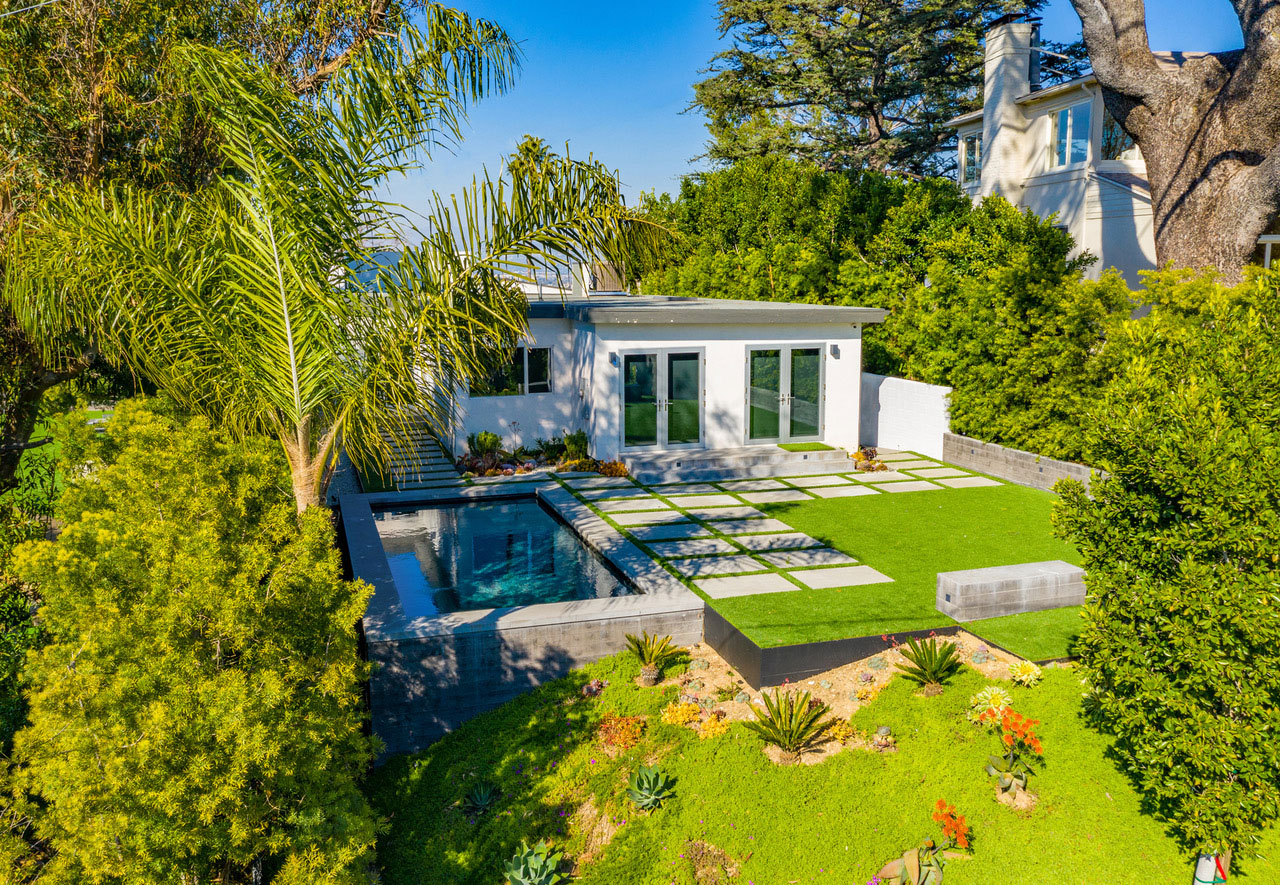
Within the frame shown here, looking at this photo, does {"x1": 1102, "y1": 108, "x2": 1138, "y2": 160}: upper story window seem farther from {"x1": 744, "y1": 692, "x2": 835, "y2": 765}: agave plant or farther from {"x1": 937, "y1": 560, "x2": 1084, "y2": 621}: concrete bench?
{"x1": 744, "y1": 692, "x2": 835, "y2": 765}: agave plant

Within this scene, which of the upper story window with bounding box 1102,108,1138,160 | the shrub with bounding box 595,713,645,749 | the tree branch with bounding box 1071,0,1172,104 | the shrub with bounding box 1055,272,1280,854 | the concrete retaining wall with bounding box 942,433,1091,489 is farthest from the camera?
the upper story window with bounding box 1102,108,1138,160

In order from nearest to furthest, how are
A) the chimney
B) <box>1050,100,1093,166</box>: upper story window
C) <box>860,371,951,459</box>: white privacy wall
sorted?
1. <box>860,371,951,459</box>: white privacy wall
2. <box>1050,100,1093,166</box>: upper story window
3. the chimney

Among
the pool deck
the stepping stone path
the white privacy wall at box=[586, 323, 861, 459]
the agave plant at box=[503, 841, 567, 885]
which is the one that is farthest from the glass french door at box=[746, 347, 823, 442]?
Result: the agave plant at box=[503, 841, 567, 885]

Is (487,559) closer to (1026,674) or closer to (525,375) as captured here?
(525,375)

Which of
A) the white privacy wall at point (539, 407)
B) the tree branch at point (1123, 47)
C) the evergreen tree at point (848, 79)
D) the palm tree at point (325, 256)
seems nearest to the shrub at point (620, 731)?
the palm tree at point (325, 256)

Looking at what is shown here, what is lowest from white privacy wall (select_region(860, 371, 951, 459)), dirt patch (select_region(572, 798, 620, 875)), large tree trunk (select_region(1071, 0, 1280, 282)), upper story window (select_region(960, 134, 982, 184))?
dirt patch (select_region(572, 798, 620, 875))

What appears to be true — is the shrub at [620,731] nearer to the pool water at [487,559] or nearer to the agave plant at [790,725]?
the agave plant at [790,725]

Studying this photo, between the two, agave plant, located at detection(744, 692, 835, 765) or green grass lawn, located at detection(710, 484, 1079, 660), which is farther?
green grass lawn, located at detection(710, 484, 1079, 660)

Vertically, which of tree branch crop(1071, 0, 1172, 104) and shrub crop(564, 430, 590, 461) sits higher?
tree branch crop(1071, 0, 1172, 104)
